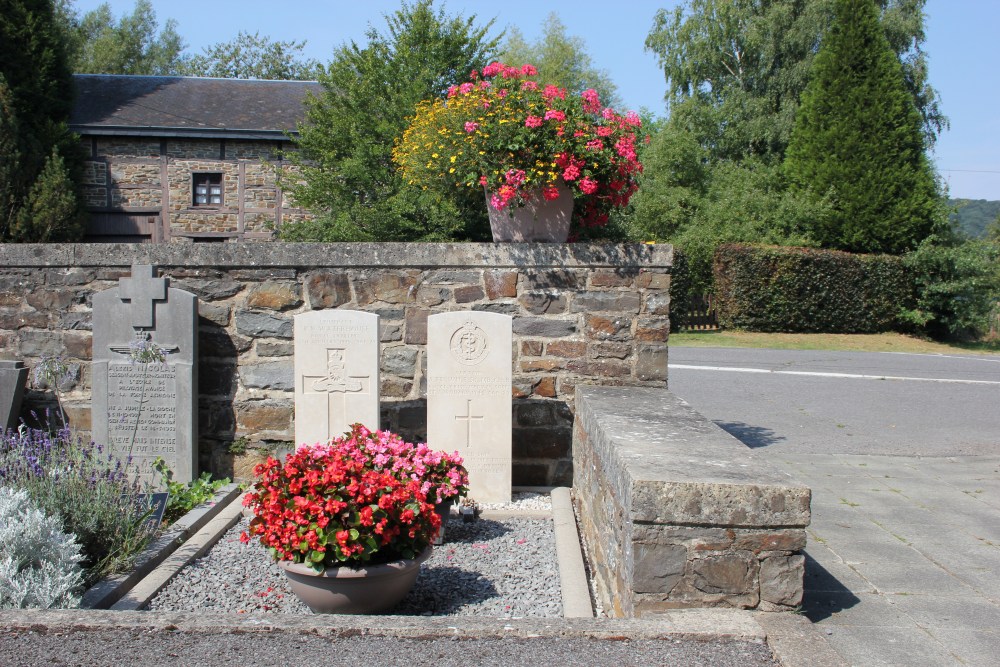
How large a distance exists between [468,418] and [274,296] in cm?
180

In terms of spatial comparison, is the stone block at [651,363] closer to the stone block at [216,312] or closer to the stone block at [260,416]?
the stone block at [260,416]

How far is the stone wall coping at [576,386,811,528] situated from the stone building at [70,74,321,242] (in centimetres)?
1820

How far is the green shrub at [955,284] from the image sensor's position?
20.0 meters

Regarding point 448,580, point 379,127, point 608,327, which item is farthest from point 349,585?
point 379,127

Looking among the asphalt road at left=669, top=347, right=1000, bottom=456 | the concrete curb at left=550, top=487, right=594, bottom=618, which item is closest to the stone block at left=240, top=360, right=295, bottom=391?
the concrete curb at left=550, top=487, right=594, bottom=618

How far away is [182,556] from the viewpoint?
4.22 m

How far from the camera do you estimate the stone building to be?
20.7 metres

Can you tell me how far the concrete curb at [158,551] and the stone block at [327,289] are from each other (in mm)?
1456

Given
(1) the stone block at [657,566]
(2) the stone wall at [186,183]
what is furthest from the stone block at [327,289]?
(2) the stone wall at [186,183]

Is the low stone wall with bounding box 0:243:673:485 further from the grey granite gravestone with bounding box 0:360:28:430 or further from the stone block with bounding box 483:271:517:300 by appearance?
the grey granite gravestone with bounding box 0:360:28:430

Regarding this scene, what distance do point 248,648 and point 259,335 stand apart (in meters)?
3.47

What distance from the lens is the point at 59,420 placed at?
6.03 metres

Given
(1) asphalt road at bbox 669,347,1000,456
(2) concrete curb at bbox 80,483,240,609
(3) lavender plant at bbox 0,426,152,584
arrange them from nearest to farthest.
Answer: (2) concrete curb at bbox 80,483,240,609 → (3) lavender plant at bbox 0,426,152,584 → (1) asphalt road at bbox 669,347,1000,456

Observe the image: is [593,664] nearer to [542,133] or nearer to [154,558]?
[154,558]
